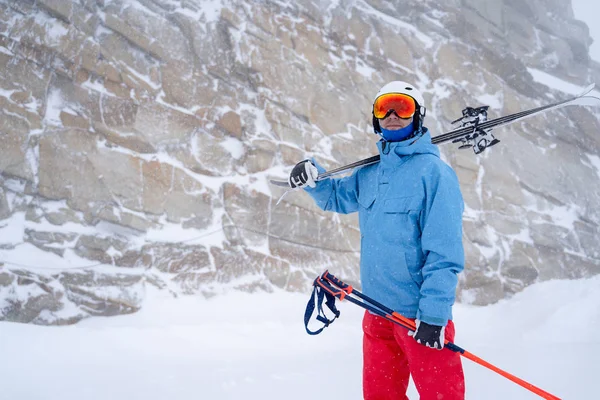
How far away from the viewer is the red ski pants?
1.82 meters

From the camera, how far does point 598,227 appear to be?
8586 mm

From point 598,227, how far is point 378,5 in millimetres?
7069

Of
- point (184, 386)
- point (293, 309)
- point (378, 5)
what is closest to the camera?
point (184, 386)

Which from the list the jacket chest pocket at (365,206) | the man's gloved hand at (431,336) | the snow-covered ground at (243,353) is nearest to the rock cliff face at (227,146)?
the snow-covered ground at (243,353)

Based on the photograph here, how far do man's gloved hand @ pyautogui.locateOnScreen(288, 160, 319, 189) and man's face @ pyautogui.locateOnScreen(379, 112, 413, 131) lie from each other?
0.61m

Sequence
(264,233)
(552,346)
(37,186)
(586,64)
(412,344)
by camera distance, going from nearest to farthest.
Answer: (412,344) < (552,346) < (37,186) < (264,233) < (586,64)

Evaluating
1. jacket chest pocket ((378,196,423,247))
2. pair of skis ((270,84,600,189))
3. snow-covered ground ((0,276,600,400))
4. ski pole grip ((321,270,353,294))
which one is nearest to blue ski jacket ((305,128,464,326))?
jacket chest pocket ((378,196,423,247))

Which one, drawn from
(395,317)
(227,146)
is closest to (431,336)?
(395,317)

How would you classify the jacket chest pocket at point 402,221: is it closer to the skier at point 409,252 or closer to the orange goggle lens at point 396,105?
the skier at point 409,252

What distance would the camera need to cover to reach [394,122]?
87.2 inches

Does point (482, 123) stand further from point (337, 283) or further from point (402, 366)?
point (402, 366)

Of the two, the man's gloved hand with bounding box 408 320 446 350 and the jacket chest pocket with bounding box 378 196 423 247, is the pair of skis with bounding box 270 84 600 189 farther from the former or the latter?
the man's gloved hand with bounding box 408 320 446 350

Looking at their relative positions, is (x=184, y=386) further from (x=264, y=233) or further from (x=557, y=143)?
(x=557, y=143)

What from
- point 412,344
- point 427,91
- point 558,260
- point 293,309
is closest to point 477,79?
point 427,91
